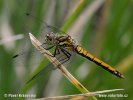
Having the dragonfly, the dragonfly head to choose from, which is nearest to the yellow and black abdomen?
the dragonfly

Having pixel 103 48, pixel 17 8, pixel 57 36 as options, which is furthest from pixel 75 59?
pixel 17 8

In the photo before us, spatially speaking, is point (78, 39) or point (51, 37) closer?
point (51, 37)

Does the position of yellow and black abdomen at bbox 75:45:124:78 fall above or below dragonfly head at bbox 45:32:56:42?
below

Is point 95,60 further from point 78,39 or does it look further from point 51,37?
point 78,39

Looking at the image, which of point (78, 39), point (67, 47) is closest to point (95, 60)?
point (67, 47)

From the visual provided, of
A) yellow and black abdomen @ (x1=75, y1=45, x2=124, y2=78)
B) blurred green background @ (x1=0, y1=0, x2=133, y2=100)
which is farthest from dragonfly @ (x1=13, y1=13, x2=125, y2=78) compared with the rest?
blurred green background @ (x1=0, y1=0, x2=133, y2=100)

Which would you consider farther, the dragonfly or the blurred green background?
the blurred green background

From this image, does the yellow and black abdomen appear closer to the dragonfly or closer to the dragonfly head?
the dragonfly

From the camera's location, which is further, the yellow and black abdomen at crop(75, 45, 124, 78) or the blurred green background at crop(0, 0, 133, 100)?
the blurred green background at crop(0, 0, 133, 100)

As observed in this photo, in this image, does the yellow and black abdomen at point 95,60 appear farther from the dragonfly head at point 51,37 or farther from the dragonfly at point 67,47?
the dragonfly head at point 51,37
